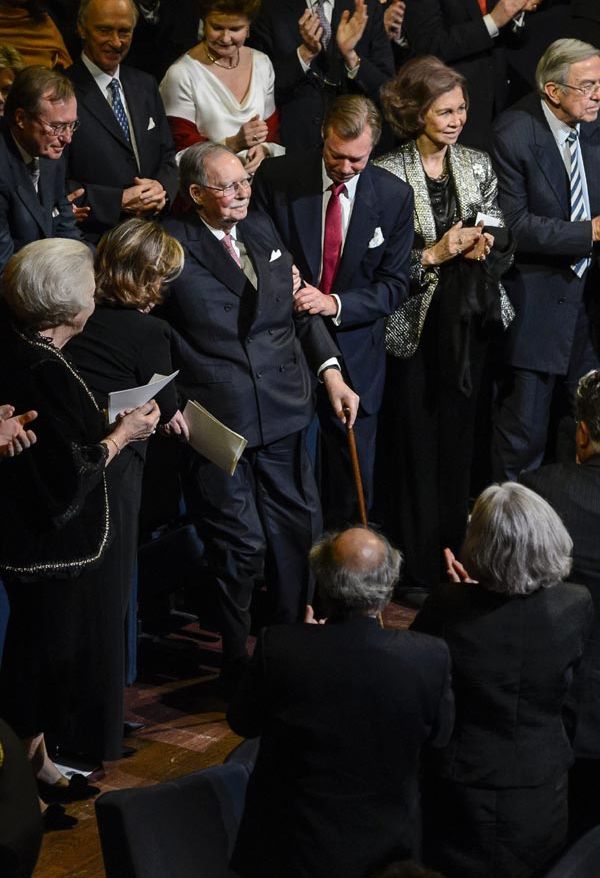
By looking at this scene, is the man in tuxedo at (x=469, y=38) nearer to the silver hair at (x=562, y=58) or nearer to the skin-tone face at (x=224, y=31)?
the silver hair at (x=562, y=58)

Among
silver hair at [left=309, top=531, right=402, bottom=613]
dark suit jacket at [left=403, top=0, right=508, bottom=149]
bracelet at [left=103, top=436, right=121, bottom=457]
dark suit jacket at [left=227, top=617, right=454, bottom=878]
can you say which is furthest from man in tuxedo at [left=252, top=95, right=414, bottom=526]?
dark suit jacket at [left=227, top=617, right=454, bottom=878]

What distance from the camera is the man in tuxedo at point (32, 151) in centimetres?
412

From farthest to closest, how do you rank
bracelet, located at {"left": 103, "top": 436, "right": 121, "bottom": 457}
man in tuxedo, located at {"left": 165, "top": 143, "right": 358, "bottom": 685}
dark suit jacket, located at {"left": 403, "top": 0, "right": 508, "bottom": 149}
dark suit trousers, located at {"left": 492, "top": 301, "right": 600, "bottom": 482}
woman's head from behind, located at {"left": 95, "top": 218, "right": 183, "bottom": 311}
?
1. dark suit jacket, located at {"left": 403, "top": 0, "right": 508, "bottom": 149}
2. dark suit trousers, located at {"left": 492, "top": 301, "right": 600, "bottom": 482}
3. man in tuxedo, located at {"left": 165, "top": 143, "right": 358, "bottom": 685}
4. woman's head from behind, located at {"left": 95, "top": 218, "right": 183, "bottom": 311}
5. bracelet, located at {"left": 103, "top": 436, "right": 121, "bottom": 457}

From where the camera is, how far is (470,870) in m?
2.83

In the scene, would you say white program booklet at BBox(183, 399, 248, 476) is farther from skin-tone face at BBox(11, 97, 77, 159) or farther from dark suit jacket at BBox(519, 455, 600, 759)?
dark suit jacket at BBox(519, 455, 600, 759)

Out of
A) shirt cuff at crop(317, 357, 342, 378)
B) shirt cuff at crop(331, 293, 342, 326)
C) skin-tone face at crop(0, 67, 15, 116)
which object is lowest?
shirt cuff at crop(317, 357, 342, 378)

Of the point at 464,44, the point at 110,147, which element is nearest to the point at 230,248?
the point at 110,147

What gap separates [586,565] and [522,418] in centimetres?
224

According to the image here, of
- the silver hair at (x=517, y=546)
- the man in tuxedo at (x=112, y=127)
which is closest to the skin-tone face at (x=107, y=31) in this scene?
the man in tuxedo at (x=112, y=127)

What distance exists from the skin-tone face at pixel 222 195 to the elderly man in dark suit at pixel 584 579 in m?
1.37

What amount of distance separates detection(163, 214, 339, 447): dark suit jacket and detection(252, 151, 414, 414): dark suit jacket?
40cm

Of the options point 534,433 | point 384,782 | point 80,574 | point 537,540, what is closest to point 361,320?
point 534,433

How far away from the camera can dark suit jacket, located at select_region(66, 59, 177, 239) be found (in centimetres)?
472

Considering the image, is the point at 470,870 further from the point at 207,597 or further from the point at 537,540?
the point at 207,597
